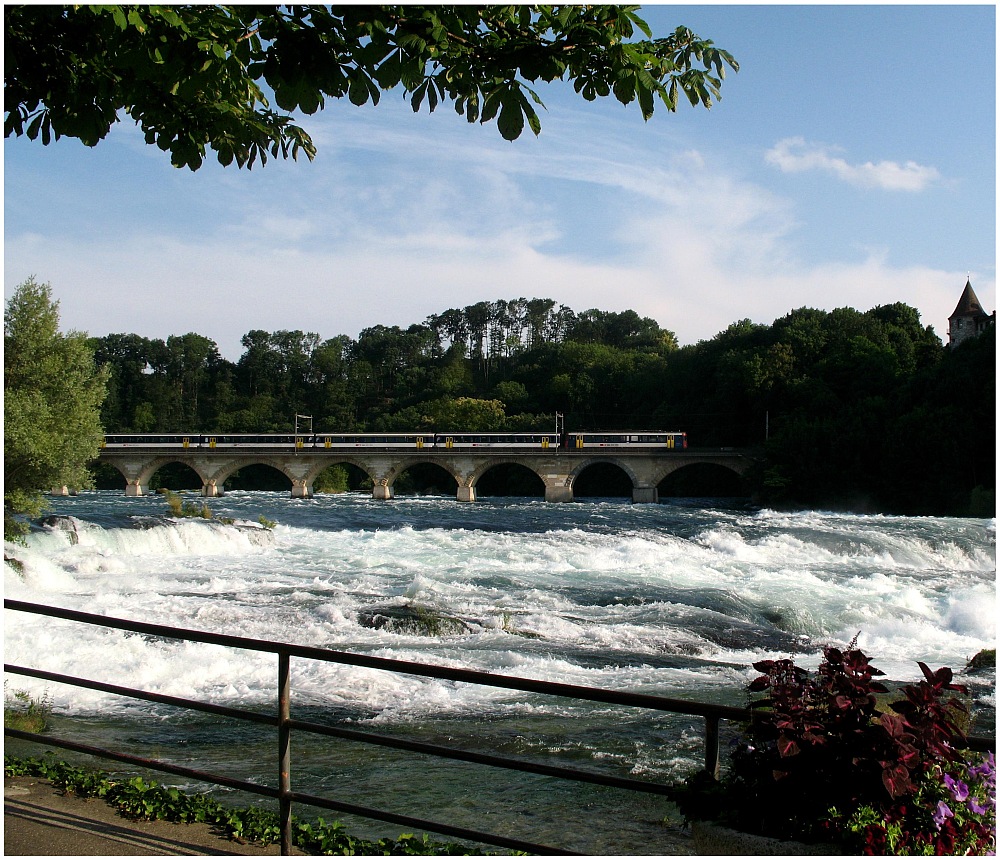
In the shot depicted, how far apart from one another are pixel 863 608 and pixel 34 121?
48.4 feet

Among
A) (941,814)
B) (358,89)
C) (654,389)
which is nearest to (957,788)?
(941,814)

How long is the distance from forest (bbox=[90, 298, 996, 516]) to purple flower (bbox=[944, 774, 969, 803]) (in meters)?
26.2

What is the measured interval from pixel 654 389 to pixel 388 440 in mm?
23753

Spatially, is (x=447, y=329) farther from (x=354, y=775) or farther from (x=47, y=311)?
(x=354, y=775)

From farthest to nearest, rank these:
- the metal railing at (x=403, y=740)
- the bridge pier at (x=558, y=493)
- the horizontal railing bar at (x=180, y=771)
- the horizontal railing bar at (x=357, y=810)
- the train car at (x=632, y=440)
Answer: the train car at (x=632, y=440), the bridge pier at (x=558, y=493), the horizontal railing bar at (x=180, y=771), the horizontal railing bar at (x=357, y=810), the metal railing at (x=403, y=740)

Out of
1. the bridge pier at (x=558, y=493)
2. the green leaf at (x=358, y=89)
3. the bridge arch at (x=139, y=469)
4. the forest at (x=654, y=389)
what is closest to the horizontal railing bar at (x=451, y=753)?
the green leaf at (x=358, y=89)

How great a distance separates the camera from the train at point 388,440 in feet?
191

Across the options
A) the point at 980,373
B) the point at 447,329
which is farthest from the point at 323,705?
the point at 447,329

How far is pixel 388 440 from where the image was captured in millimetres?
64250

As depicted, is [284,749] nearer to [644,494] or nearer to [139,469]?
[644,494]

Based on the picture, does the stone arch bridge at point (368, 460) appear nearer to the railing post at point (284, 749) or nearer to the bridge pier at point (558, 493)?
the bridge pier at point (558, 493)

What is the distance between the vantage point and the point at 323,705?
9.16 meters

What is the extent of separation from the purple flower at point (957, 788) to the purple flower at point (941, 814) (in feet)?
0.14

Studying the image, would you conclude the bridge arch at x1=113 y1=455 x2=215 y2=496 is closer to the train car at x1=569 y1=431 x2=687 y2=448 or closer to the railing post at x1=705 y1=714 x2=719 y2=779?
the train car at x1=569 y1=431 x2=687 y2=448
